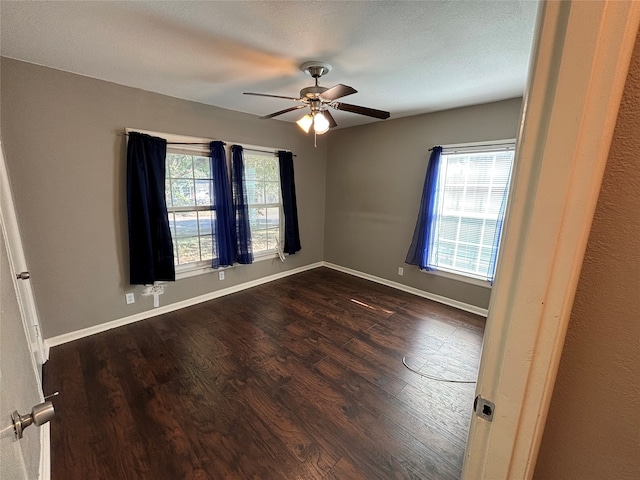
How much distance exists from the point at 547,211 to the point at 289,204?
3.80 metres

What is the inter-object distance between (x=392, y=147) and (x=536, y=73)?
3540mm

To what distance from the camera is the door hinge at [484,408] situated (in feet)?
1.88

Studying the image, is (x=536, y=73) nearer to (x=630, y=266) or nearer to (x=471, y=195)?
(x=630, y=266)

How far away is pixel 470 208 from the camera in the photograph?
3195mm

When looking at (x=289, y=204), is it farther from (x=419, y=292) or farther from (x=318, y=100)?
(x=419, y=292)

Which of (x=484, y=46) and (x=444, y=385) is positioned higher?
(x=484, y=46)

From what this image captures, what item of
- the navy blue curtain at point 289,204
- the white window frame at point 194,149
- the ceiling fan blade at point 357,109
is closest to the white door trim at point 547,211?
the ceiling fan blade at point 357,109

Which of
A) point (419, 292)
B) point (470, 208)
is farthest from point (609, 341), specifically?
point (419, 292)

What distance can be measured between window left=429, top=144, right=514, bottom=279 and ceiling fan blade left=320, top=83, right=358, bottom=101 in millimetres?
1934

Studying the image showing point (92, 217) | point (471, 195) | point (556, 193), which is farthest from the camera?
point (471, 195)

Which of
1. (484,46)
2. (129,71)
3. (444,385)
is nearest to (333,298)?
(444,385)

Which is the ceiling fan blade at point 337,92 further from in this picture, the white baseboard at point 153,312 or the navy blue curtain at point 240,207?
the white baseboard at point 153,312

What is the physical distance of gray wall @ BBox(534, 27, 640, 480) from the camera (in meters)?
0.46

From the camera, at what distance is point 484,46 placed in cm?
179
